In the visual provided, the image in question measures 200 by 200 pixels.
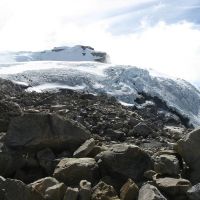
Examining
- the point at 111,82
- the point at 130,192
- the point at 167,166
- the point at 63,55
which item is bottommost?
the point at 63,55

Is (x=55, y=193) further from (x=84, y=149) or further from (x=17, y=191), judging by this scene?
(x=84, y=149)

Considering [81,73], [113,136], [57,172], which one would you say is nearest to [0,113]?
[57,172]

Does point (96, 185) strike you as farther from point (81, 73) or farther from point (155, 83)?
point (155, 83)

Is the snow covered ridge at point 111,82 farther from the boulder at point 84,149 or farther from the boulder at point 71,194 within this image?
the boulder at point 71,194

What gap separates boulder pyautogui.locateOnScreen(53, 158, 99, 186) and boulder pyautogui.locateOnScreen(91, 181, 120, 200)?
491 mm

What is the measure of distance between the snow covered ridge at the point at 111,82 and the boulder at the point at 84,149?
3083 centimetres

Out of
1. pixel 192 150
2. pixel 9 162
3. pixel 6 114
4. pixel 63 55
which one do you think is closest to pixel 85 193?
pixel 9 162

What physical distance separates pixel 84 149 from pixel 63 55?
214 feet

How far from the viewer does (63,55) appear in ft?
240

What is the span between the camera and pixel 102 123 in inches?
802

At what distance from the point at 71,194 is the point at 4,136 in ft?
6.91

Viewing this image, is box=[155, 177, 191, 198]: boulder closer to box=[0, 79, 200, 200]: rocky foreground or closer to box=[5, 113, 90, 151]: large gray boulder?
box=[0, 79, 200, 200]: rocky foreground

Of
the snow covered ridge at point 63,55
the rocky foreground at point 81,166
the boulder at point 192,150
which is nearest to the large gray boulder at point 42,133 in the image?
the rocky foreground at point 81,166

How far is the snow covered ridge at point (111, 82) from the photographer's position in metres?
44.7
